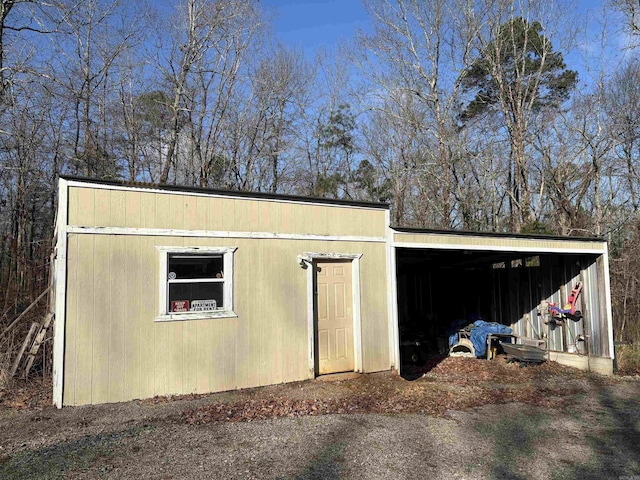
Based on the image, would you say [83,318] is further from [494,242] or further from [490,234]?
[494,242]

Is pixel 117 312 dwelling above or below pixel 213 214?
below

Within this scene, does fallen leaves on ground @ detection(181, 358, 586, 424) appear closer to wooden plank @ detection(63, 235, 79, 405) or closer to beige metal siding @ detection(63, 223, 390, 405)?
beige metal siding @ detection(63, 223, 390, 405)

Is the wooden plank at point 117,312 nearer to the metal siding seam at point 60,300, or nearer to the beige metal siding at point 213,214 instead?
the beige metal siding at point 213,214

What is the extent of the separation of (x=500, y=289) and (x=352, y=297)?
19.5 ft

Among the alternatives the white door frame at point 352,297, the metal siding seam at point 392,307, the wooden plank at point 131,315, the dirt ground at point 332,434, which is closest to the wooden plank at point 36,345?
the dirt ground at point 332,434

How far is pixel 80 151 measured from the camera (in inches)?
752

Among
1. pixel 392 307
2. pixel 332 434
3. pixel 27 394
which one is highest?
pixel 392 307

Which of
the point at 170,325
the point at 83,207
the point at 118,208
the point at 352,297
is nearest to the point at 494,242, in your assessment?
the point at 352,297

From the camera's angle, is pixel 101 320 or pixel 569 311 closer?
pixel 101 320

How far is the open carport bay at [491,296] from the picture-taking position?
10.2 metres

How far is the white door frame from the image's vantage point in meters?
7.54

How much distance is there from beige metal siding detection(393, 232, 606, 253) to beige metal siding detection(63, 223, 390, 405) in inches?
54.4

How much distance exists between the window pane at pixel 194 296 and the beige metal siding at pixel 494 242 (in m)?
3.46

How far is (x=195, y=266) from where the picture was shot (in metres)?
6.87
